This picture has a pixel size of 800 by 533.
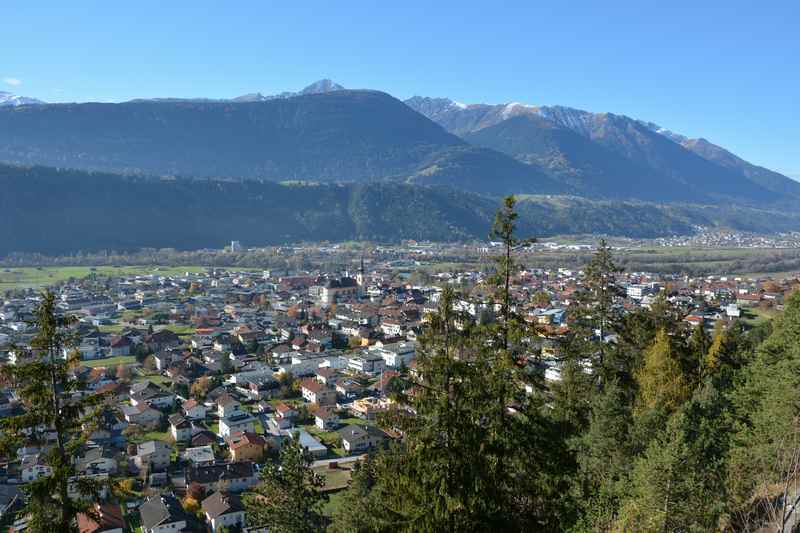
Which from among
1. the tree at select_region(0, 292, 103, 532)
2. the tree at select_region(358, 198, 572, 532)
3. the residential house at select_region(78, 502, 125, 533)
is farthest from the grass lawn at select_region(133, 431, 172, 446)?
the tree at select_region(358, 198, 572, 532)

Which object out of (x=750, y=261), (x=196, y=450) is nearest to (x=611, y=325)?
(x=196, y=450)

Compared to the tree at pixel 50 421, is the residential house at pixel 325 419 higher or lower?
lower

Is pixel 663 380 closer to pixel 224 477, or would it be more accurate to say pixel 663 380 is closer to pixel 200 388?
pixel 224 477

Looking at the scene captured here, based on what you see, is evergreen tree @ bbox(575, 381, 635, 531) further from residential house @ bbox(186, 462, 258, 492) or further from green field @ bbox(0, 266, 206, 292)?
green field @ bbox(0, 266, 206, 292)

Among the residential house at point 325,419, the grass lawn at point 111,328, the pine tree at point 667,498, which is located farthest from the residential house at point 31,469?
the grass lawn at point 111,328

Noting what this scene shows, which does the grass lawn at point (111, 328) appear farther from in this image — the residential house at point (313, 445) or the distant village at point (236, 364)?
the residential house at point (313, 445)

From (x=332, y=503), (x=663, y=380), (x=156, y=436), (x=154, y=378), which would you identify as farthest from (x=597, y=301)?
(x=154, y=378)
